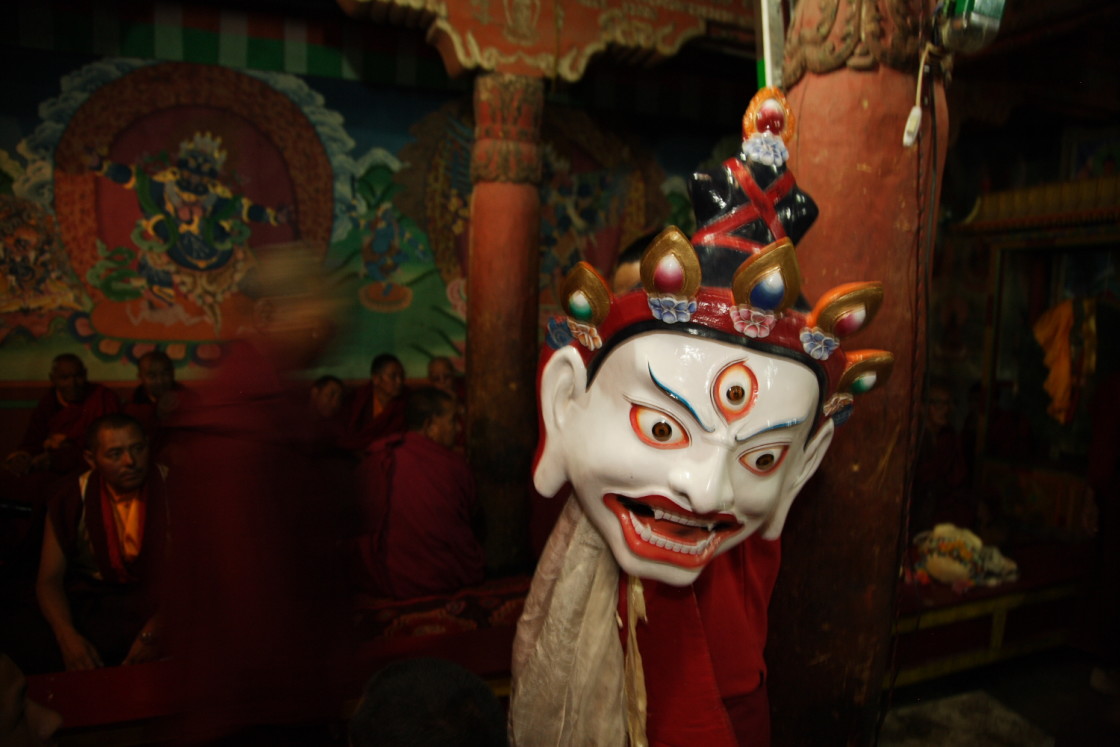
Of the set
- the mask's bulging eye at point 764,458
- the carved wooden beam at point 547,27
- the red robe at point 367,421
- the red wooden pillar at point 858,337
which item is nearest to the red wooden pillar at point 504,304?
the carved wooden beam at point 547,27

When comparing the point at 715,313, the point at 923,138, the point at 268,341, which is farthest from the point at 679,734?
the point at 923,138

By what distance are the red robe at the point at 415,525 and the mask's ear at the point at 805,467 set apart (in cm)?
231

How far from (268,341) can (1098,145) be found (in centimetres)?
658

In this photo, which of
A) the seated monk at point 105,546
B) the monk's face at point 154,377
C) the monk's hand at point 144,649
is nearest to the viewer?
the monk's hand at point 144,649

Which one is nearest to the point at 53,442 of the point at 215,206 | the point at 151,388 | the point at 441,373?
the point at 151,388

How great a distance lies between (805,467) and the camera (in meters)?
1.32

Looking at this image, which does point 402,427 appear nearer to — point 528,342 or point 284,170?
point 528,342

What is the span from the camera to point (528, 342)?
383 centimetres

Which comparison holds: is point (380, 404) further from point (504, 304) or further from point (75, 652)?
point (75, 652)

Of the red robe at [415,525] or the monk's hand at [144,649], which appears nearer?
the monk's hand at [144,649]

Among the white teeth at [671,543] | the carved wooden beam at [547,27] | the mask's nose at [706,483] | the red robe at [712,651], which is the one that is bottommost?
the red robe at [712,651]

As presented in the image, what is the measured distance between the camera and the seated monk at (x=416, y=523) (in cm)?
329

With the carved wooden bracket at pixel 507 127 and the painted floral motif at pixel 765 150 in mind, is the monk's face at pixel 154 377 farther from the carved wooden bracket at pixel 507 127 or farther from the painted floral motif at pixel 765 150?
the painted floral motif at pixel 765 150

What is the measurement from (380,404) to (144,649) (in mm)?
2503
